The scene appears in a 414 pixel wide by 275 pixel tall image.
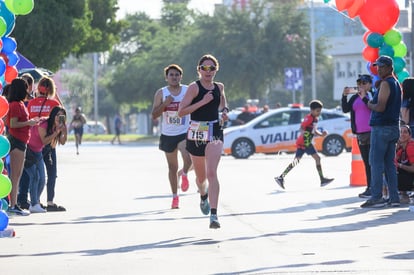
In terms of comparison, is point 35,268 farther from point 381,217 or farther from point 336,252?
point 381,217

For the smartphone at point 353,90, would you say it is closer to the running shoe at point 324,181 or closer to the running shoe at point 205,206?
the running shoe at point 324,181

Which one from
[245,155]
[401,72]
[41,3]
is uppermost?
[41,3]

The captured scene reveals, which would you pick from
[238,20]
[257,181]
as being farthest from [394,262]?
[238,20]

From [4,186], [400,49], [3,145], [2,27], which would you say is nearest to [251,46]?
[400,49]

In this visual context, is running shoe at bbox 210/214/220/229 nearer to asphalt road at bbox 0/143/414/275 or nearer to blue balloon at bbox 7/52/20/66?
asphalt road at bbox 0/143/414/275

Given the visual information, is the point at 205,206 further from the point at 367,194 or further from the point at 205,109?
the point at 367,194

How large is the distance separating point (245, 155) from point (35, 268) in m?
25.5

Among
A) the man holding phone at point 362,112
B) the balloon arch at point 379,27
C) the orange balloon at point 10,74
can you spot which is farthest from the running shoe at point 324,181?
the orange balloon at point 10,74

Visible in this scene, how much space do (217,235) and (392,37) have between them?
6.27m

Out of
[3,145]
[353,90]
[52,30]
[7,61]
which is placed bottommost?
[3,145]

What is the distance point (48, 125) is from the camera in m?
15.7

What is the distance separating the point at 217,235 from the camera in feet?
40.5

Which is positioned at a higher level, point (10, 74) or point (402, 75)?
point (10, 74)

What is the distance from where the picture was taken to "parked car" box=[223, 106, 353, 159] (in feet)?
116
